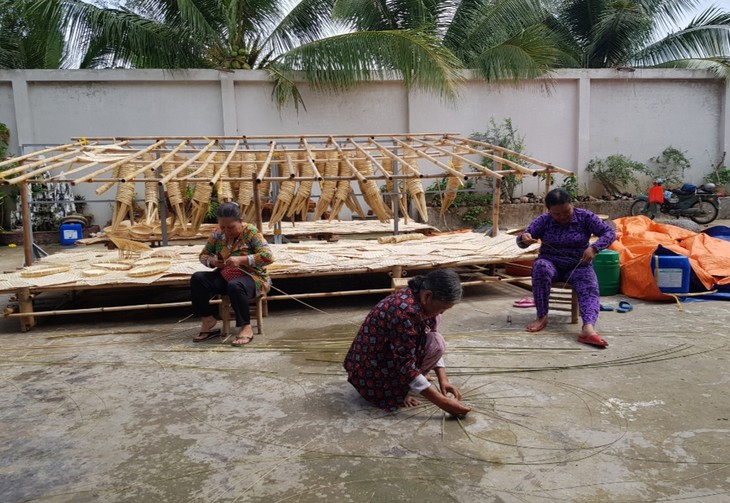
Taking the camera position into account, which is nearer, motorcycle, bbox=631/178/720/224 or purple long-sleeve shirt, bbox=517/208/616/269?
purple long-sleeve shirt, bbox=517/208/616/269

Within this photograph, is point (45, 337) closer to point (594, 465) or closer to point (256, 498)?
point (256, 498)

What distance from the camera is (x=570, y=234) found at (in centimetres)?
455

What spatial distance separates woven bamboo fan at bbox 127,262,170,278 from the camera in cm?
506

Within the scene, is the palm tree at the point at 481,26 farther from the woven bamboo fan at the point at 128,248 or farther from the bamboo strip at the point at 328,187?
the woven bamboo fan at the point at 128,248

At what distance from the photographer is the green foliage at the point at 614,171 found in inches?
470

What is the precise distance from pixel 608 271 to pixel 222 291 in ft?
11.8

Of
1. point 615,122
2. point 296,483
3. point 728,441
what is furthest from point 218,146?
point 615,122

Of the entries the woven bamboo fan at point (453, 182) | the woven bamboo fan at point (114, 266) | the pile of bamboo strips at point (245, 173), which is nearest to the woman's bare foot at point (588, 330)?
the pile of bamboo strips at point (245, 173)

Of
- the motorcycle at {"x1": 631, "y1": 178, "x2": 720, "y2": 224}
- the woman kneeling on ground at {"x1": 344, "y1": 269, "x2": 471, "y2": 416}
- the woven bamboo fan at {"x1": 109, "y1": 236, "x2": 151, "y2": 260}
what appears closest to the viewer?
the woman kneeling on ground at {"x1": 344, "y1": 269, "x2": 471, "y2": 416}

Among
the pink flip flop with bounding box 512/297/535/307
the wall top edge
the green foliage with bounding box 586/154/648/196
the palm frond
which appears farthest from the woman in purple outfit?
the green foliage with bounding box 586/154/648/196

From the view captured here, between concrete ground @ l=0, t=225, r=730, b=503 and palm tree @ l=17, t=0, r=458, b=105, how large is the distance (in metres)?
7.01

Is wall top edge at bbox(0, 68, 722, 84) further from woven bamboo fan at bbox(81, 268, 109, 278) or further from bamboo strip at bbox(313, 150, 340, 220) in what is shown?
woven bamboo fan at bbox(81, 268, 109, 278)

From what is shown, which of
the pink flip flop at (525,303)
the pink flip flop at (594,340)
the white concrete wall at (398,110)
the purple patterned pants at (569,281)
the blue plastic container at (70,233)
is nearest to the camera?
the pink flip flop at (594,340)

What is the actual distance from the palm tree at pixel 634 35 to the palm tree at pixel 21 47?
11.0m
